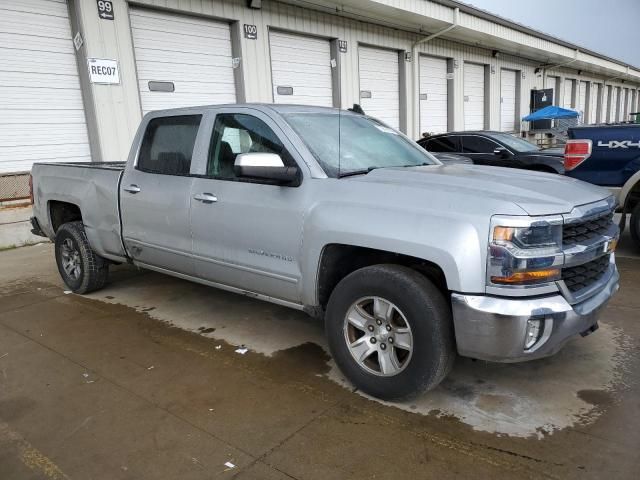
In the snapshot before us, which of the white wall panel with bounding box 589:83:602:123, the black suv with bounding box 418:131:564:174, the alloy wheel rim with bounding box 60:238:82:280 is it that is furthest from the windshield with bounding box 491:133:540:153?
the white wall panel with bounding box 589:83:602:123

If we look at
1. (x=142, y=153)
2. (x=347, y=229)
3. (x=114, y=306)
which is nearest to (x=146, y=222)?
(x=142, y=153)

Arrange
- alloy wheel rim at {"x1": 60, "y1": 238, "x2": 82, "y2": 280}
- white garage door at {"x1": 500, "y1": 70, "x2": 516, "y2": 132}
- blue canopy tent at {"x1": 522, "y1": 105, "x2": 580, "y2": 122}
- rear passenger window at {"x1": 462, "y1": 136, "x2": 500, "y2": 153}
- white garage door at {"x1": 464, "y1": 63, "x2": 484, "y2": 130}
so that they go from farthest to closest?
white garage door at {"x1": 500, "y1": 70, "x2": 516, "y2": 132} → blue canopy tent at {"x1": 522, "y1": 105, "x2": 580, "y2": 122} → white garage door at {"x1": 464, "y1": 63, "x2": 484, "y2": 130} → rear passenger window at {"x1": 462, "y1": 136, "x2": 500, "y2": 153} → alloy wheel rim at {"x1": 60, "y1": 238, "x2": 82, "y2": 280}

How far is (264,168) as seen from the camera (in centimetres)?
329

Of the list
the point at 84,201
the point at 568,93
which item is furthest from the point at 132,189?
the point at 568,93

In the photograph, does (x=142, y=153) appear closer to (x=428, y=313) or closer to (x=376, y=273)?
(x=376, y=273)

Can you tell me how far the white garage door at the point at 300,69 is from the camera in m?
12.4

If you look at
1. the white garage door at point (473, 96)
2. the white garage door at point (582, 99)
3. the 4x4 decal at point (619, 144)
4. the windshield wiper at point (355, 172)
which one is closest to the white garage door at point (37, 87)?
the windshield wiper at point (355, 172)

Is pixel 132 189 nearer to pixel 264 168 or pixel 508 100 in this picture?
pixel 264 168

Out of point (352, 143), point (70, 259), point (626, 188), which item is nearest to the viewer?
point (352, 143)

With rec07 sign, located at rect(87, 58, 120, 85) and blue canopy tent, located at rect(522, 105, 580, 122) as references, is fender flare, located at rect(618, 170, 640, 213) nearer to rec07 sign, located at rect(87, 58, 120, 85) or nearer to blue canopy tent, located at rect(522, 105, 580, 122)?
rec07 sign, located at rect(87, 58, 120, 85)

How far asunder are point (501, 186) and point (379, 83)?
13.6 m

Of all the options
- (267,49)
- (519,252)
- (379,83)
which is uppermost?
(267,49)

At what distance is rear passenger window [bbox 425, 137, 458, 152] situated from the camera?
10.6 meters

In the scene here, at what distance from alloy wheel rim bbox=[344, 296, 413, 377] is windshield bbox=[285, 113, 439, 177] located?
93 cm
